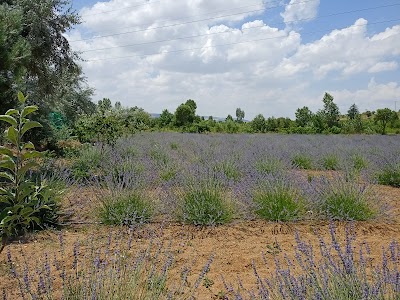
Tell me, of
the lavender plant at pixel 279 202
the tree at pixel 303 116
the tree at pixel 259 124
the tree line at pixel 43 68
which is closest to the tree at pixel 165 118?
the tree at pixel 259 124

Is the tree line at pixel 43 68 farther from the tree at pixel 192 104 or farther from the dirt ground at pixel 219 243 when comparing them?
the tree at pixel 192 104

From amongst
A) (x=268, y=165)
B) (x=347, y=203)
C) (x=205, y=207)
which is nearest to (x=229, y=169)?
(x=268, y=165)

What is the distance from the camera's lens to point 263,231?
4441 millimetres

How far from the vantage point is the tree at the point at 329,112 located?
3181 cm

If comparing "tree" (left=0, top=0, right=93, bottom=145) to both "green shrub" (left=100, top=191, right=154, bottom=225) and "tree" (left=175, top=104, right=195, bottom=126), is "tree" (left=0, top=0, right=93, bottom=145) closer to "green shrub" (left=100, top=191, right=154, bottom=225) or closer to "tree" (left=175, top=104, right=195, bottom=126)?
"green shrub" (left=100, top=191, right=154, bottom=225)

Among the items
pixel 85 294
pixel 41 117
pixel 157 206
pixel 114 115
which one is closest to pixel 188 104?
pixel 41 117

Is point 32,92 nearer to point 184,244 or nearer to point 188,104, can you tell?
point 184,244

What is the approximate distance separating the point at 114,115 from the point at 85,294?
7.30 meters

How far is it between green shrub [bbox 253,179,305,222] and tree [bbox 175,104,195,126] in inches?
1147

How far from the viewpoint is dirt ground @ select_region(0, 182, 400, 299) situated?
3.20 meters

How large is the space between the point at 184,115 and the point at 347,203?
2990 cm

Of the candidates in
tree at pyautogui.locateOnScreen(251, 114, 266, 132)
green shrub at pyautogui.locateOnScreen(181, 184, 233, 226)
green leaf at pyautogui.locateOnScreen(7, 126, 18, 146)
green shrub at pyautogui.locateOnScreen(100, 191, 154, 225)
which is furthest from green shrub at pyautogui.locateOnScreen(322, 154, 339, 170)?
tree at pyautogui.locateOnScreen(251, 114, 266, 132)

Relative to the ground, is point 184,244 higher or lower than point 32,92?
lower

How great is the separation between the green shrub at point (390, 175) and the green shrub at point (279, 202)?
3.78 metres
